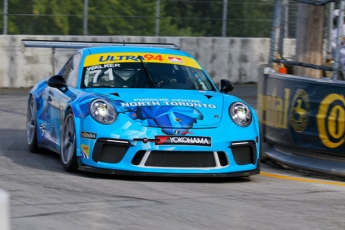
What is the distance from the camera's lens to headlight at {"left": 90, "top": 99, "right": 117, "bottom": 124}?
7.29 m

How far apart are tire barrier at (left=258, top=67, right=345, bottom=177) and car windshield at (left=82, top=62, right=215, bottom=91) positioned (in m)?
0.94

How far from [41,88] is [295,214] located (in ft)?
15.2

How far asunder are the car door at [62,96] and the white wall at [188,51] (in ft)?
28.8

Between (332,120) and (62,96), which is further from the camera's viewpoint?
(62,96)

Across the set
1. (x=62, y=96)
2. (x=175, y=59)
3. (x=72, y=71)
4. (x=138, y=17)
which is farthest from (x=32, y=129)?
(x=138, y=17)

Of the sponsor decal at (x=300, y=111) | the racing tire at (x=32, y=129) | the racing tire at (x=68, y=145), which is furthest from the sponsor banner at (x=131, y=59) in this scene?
the racing tire at (x=32, y=129)

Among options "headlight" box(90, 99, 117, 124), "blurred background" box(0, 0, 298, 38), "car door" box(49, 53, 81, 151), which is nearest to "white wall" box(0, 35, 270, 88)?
"blurred background" box(0, 0, 298, 38)

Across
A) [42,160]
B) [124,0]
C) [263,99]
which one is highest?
[124,0]

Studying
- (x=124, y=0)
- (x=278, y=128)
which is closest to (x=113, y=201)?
(x=278, y=128)

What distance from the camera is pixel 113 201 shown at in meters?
6.07

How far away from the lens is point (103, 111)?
7355 millimetres

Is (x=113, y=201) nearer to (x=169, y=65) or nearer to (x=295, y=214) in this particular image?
(x=295, y=214)

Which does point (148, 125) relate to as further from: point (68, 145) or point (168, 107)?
point (68, 145)

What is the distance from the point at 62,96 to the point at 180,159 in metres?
1.76
